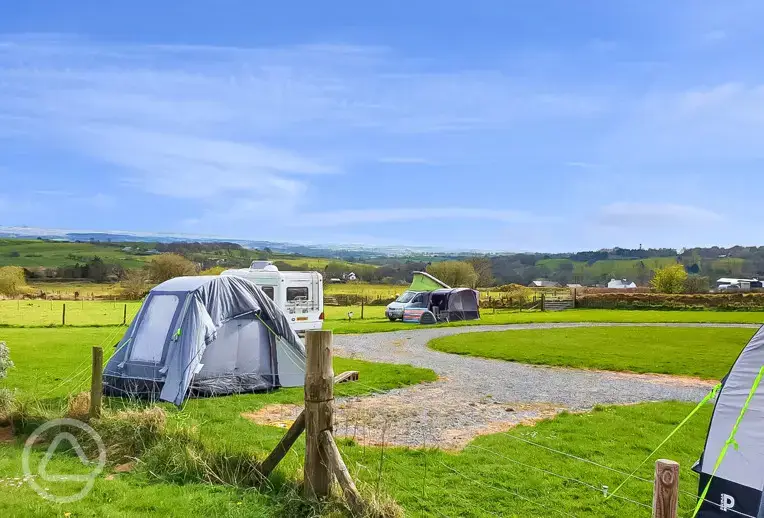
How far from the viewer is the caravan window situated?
427 inches

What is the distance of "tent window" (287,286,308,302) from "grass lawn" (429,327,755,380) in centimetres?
504

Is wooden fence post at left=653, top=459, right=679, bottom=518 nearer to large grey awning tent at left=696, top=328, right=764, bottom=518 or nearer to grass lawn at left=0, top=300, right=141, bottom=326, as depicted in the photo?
large grey awning tent at left=696, top=328, right=764, bottom=518

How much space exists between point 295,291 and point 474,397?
38.1 feet

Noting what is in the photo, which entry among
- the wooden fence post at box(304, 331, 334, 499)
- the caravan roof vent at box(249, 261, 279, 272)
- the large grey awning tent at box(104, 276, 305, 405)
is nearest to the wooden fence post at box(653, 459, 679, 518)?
the wooden fence post at box(304, 331, 334, 499)

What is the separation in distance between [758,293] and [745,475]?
5587 cm

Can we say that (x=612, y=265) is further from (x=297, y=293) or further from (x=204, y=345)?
(x=204, y=345)

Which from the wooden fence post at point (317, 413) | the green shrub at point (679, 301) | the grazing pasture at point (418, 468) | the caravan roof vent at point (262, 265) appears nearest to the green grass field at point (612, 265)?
the green shrub at point (679, 301)

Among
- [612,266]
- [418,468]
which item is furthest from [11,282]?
[612,266]

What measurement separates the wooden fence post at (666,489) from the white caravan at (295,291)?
1892cm

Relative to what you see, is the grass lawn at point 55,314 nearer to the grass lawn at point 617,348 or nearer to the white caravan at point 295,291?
the white caravan at point 295,291

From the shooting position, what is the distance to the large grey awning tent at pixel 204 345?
34.2 ft

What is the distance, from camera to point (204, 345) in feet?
34.2

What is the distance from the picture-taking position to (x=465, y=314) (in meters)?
34.9

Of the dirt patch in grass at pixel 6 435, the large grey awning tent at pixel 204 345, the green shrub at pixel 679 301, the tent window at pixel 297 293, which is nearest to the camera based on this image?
the dirt patch in grass at pixel 6 435
